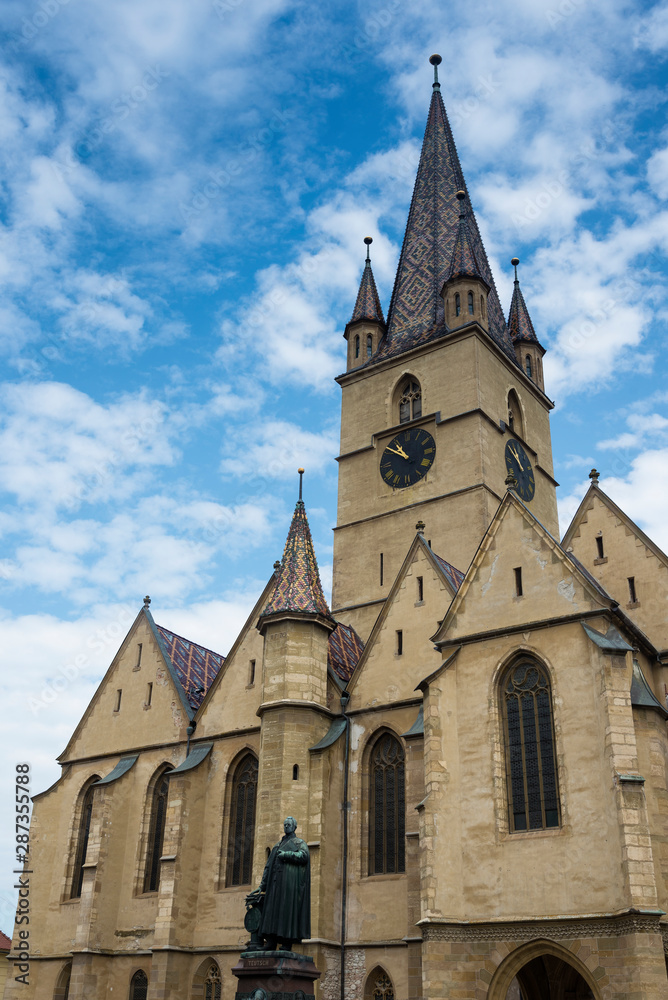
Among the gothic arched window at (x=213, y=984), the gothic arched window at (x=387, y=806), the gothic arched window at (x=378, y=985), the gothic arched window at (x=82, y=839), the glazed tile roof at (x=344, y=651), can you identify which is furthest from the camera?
the gothic arched window at (x=82, y=839)

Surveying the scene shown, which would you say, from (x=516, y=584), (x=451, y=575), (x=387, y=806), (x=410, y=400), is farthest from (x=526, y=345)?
(x=387, y=806)

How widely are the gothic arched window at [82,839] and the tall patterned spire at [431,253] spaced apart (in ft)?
61.3

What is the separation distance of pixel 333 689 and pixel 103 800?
25.2 ft

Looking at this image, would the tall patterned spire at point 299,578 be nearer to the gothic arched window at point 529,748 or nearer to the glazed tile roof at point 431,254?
the gothic arched window at point 529,748

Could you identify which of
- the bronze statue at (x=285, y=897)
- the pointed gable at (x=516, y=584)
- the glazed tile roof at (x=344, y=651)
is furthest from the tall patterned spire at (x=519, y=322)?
the bronze statue at (x=285, y=897)

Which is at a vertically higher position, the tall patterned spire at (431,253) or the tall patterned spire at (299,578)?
the tall patterned spire at (431,253)

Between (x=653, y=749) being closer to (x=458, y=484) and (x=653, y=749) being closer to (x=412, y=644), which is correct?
(x=412, y=644)

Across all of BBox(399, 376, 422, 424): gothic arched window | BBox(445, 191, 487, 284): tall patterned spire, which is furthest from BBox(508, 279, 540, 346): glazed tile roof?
BBox(399, 376, 422, 424): gothic arched window

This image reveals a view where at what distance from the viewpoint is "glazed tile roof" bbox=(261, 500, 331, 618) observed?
23.7 metres

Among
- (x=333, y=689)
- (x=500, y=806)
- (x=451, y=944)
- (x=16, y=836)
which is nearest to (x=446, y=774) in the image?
(x=500, y=806)

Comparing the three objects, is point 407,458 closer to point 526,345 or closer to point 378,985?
point 526,345

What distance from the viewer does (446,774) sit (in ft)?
62.5

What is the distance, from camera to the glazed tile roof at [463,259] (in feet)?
116

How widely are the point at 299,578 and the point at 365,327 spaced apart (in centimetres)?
1631
